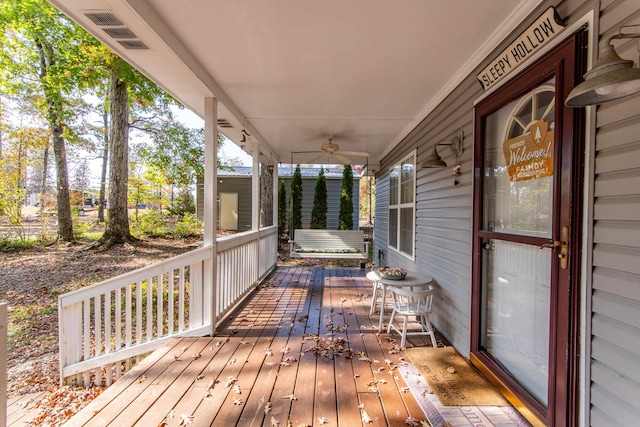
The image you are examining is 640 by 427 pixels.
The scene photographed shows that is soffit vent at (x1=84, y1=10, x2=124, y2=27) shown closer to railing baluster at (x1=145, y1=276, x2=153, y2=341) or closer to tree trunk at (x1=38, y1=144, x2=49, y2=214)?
railing baluster at (x1=145, y1=276, x2=153, y2=341)

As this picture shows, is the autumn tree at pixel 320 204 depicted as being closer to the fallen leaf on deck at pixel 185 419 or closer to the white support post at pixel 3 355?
the fallen leaf on deck at pixel 185 419

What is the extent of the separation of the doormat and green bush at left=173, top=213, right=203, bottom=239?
10469mm

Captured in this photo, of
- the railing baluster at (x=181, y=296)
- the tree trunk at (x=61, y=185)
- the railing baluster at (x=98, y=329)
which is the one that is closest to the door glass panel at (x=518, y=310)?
the railing baluster at (x=181, y=296)

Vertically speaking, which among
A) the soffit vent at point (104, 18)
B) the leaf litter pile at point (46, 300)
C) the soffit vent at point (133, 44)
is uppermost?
the soffit vent at point (104, 18)

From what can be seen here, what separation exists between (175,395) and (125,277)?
1244 mm

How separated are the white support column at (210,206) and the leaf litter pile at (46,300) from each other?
1.33m

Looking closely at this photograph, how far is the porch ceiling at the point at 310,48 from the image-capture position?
191cm

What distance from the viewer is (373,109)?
382 centimetres

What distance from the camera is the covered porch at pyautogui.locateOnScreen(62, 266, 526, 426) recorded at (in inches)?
72.6

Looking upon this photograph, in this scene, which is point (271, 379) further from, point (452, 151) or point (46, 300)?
point (46, 300)

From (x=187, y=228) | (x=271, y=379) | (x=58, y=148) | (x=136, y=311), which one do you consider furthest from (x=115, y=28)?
(x=187, y=228)

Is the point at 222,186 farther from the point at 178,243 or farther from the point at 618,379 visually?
the point at 618,379

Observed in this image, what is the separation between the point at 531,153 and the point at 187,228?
11.6 metres

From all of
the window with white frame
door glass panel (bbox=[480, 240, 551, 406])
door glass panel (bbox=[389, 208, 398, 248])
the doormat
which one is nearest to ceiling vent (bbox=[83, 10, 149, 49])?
door glass panel (bbox=[480, 240, 551, 406])
